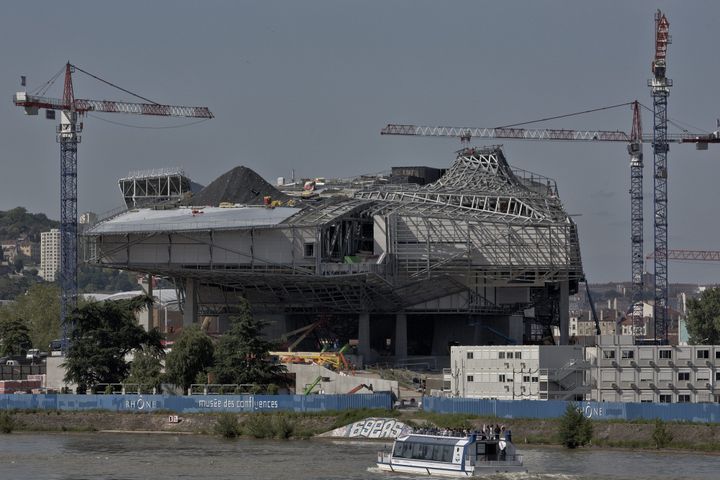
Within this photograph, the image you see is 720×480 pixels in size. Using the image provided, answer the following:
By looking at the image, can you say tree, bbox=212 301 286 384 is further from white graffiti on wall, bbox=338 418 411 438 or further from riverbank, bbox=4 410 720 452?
white graffiti on wall, bbox=338 418 411 438

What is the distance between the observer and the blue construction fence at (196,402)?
15538 cm

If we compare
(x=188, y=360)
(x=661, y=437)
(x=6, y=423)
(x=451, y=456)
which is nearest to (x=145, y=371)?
(x=188, y=360)

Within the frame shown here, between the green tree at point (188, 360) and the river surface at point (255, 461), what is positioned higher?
the green tree at point (188, 360)

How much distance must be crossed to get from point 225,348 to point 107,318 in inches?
673

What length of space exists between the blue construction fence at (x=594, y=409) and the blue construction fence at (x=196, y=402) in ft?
31.6

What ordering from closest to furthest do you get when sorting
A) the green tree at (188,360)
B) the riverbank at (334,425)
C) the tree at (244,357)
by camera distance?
the riverbank at (334,425) < the tree at (244,357) < the green tree at (188,360)

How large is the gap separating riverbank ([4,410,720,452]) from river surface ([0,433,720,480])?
321 centimetres

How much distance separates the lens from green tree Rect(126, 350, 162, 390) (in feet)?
562

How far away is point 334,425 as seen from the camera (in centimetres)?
15075

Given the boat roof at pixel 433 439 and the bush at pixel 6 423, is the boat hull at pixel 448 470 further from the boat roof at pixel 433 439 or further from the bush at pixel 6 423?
the bush at pixel 6 423

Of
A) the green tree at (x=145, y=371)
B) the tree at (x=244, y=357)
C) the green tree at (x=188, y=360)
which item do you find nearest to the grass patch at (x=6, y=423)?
the green tree at (x=145, y=371)

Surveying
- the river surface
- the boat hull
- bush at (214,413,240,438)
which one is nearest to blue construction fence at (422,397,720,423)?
the river surface

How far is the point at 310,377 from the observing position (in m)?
180

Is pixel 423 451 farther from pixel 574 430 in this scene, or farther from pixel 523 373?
pixel 523 373
